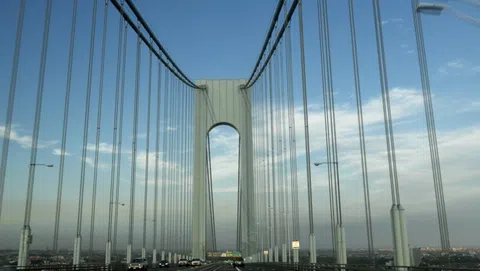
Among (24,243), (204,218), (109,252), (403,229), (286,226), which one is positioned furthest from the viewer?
(204,218)

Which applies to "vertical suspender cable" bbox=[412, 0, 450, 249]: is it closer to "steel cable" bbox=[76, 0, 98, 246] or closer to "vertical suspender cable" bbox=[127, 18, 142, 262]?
"steel cable" bbox=[76, 0, 98, 246]

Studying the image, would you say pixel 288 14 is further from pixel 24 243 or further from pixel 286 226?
pixel 24 243

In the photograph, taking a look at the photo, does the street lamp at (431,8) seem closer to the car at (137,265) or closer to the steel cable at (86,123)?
the steel cable at (86,123)

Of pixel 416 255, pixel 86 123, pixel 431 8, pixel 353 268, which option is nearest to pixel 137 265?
pixel 86 123

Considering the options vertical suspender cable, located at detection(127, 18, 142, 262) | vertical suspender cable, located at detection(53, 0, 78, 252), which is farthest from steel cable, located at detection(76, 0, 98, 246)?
vertical suspender cable, located at detection(127, 18, 142, 262)

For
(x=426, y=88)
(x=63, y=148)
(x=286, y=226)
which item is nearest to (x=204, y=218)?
(x=286, y=226)
